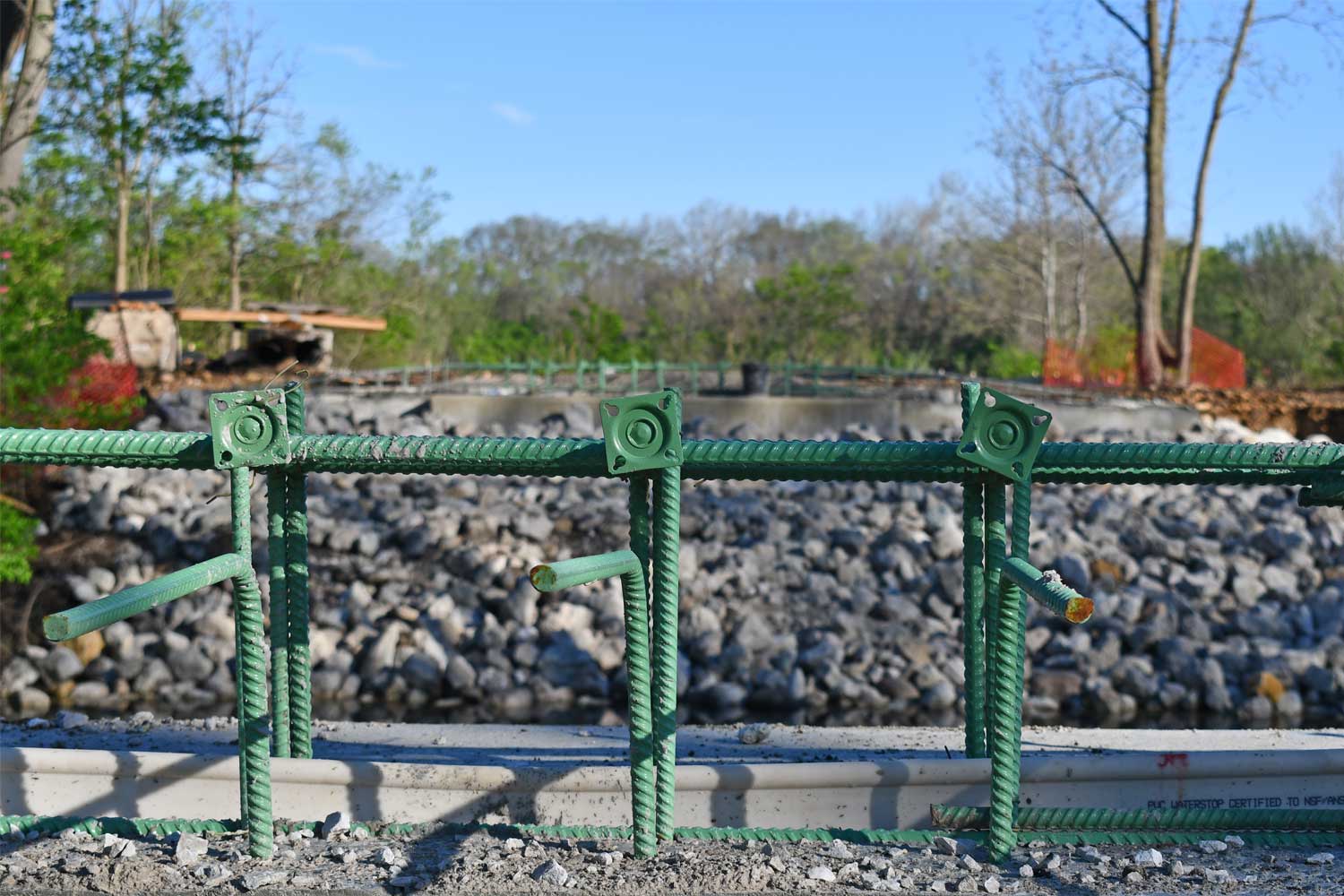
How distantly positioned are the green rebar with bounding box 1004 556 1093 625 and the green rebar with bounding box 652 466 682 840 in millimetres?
733

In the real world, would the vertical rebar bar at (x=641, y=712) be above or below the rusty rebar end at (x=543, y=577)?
below

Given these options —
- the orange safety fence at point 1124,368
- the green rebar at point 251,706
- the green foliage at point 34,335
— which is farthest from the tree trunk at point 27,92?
the orange safety fence at point 1124,368

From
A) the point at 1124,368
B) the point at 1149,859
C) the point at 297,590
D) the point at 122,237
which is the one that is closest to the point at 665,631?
the point at 297,590

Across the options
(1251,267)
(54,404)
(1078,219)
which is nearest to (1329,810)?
(54,404)

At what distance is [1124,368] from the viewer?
75.9 feet

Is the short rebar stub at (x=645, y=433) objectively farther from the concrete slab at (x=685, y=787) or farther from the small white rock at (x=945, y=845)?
the small white rock at (x=945, y=845)

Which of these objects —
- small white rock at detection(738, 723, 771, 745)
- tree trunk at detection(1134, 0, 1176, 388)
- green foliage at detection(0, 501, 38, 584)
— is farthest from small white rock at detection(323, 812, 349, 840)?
tree trunk at detection(1134, 0, 1176, 388)

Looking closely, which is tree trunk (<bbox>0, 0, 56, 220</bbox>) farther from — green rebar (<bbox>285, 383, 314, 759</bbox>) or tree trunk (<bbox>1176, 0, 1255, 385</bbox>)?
tree trunk (<bbox>1176, 0, 1255, 385</bbox>)

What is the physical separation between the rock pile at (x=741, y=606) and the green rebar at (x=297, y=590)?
527 cm

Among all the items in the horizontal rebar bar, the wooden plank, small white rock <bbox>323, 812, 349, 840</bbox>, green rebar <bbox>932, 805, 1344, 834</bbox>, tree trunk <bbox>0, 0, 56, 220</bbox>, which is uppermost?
tree trunk <bbox>0, 0, 56, 220</bbox>

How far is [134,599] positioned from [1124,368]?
22.5 m

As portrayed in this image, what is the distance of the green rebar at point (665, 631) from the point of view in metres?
2.94

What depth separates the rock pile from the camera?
903 centimetres

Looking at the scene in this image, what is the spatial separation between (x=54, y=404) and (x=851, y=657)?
22.6ft
